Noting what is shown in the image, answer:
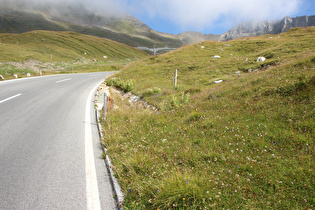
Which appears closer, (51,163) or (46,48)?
(51,163)

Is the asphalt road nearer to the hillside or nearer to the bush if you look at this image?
the bush

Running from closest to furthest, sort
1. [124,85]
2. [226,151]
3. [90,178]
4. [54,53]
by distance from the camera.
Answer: [90,178] → [226,151] → [124,85] → [54,53]

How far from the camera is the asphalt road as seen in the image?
3.09 m

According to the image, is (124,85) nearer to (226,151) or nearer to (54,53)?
(226,151)

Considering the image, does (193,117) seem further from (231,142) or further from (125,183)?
(125,183)

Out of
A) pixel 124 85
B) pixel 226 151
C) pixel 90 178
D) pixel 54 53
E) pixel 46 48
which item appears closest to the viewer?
pixel 90 178

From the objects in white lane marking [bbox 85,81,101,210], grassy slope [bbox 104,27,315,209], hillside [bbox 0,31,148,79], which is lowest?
white lane marking [bbox 85,81,101,210]

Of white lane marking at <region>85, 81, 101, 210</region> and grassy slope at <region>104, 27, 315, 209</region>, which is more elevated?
grassy slope at <region>104, 27, 315, 209</region>

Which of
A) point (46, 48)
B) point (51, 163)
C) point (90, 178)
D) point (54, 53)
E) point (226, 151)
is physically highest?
point (46, 48)

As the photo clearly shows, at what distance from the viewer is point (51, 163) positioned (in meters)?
4.14

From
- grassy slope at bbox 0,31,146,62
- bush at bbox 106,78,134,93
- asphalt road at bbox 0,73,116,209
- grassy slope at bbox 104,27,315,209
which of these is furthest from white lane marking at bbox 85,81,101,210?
grassy slope at bbox 0,31,146,62

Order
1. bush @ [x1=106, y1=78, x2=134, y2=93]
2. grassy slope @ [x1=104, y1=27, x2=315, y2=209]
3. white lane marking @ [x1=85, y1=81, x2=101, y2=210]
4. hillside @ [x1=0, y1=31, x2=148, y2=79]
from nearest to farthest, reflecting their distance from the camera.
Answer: grassy slope @ [x1=104, y1=27, x2=315, y2=209] < white lane marking @ [x1=85, y1=81, x2=101, y2=210] < bush @ [x1=106, y1=78, x2=134, y2=93] < hillside @ [x1=0, y1=31, x2=148, y2=79]

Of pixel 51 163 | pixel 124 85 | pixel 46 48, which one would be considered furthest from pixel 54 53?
pixel 51 163

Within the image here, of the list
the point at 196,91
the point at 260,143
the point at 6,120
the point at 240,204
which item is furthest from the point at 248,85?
the point at 6,120
